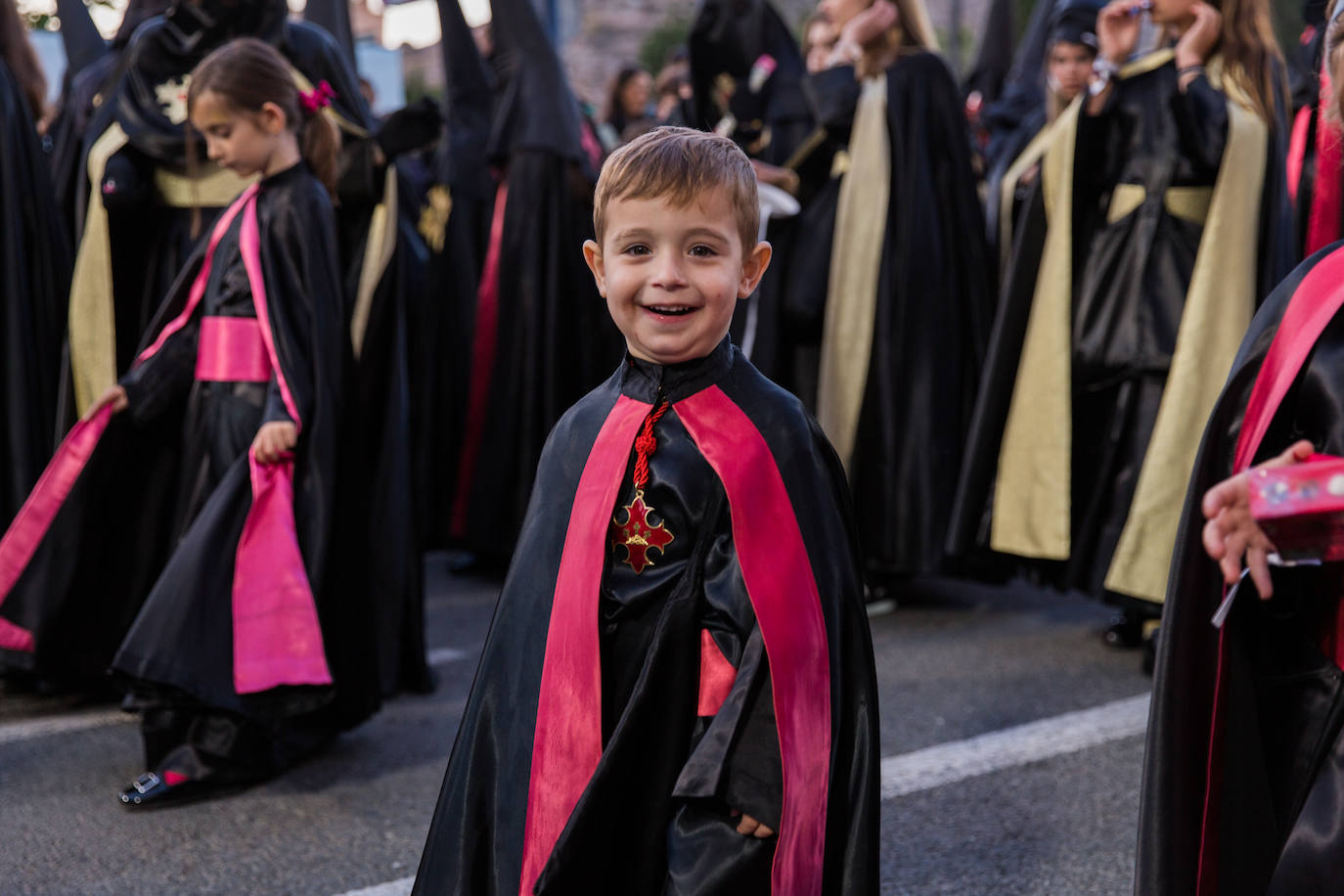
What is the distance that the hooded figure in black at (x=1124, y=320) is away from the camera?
15.1 feet

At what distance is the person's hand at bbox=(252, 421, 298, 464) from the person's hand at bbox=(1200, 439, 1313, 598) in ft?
8.15

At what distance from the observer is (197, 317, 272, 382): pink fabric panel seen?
149 inches

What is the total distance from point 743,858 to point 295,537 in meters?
1.94

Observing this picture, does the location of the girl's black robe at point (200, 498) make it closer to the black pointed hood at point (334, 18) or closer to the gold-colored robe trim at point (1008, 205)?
the black pointed hood at point (334, 18)

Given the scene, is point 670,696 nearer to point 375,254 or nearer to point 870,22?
point 375,254

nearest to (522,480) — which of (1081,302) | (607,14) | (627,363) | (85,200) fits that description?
(85,200)

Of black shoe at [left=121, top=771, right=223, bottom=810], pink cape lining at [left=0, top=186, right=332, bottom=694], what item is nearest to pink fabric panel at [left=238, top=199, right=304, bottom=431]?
pink cape lining at [left=0, top=186, right=332, bottom=694]

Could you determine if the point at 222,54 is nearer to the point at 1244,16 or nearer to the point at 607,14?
the point at 1244,16

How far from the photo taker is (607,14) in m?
33.6

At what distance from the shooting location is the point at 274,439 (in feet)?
11.8

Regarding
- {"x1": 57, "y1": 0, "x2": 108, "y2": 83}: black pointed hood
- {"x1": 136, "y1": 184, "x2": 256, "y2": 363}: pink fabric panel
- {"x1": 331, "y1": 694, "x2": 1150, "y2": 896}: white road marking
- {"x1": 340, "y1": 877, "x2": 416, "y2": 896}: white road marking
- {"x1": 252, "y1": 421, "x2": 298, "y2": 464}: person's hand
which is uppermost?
{"x1": 57, "y1": 0, "x2": 108, "y2": 83}: black pointed hood

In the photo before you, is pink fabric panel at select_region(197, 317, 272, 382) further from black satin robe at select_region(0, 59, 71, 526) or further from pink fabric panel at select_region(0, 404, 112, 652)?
black satin robe at select_region(0, 59, 71, 526)

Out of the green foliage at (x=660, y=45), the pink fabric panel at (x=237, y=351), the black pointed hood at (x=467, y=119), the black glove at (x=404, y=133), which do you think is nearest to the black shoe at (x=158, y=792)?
the pink fabric panel at (x=237, y=351)

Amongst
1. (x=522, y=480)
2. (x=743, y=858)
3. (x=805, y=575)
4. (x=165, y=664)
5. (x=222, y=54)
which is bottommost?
(x=522, y=480)
